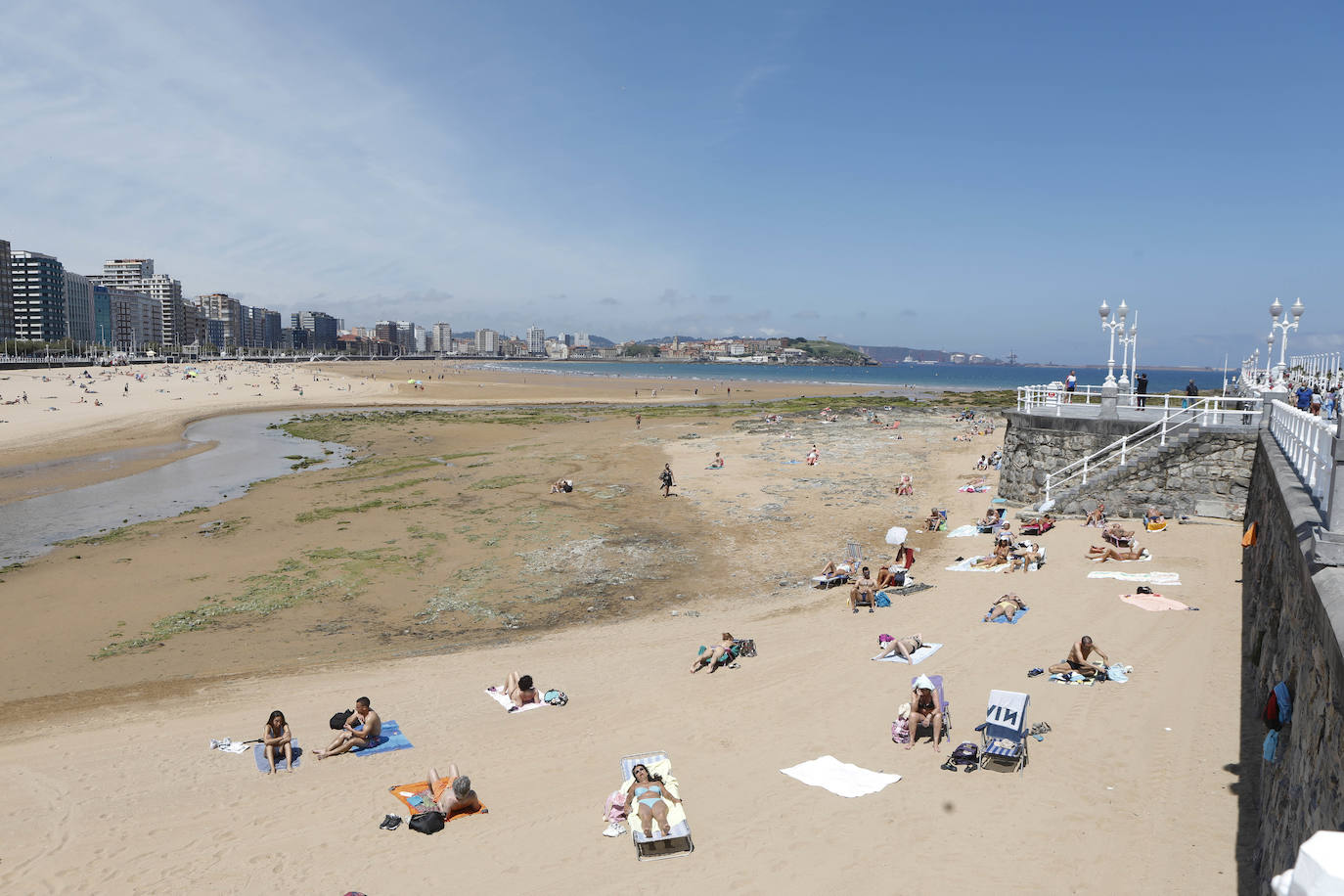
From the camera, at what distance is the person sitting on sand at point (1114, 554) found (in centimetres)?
1498

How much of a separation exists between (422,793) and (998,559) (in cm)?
1215

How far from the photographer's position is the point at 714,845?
6.92 m

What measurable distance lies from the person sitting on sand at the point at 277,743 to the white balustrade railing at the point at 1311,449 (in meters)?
10.4

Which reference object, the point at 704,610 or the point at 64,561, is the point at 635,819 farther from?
the point at 64,561

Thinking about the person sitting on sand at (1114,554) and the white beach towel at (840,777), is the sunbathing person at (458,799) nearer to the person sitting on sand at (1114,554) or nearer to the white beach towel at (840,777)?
the white beach towel at (840,777)

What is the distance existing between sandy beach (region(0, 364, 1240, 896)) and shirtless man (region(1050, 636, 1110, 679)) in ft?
0.82

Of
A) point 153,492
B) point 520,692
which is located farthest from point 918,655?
point 153,492

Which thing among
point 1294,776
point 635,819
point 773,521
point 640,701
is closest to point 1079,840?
point 1294,776

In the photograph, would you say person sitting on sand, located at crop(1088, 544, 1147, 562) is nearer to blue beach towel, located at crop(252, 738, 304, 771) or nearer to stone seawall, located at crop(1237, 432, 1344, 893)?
stone seawall, located at crop(1237, 432, 1344, 893)

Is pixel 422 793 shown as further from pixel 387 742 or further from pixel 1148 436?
pixel 1148 436

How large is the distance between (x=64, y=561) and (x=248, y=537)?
3.93 m

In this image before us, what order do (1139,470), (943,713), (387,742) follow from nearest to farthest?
(943,713)
(387,742)
(1139,470)

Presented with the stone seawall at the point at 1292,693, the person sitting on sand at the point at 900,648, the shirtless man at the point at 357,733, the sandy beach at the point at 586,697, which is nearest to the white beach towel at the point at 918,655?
the person sitting on sand at the point at 900,648

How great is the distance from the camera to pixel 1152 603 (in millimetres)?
12328
